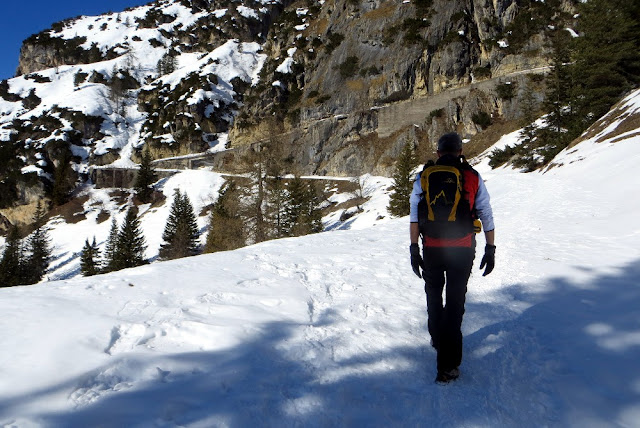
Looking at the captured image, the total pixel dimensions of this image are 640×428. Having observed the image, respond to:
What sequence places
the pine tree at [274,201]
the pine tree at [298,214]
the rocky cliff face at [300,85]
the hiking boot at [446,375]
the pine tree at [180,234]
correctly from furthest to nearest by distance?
the rocky cliff face at [300,85] → the pine tree at [180,234] → the pine tree at [298,214] → the pine tree at [274,201] → the hiking boot at [446,375]

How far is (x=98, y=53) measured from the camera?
9900 centimetres

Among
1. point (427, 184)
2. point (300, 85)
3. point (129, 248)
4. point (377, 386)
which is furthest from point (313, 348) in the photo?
point (300, 85)

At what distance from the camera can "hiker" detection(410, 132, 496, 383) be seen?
8.35 feet

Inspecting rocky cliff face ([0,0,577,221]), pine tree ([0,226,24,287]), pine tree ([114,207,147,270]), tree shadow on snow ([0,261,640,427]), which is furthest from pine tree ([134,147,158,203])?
tree shadow on snow ([0,261,640,427])

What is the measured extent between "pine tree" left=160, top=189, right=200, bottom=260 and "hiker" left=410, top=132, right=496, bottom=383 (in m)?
30.3

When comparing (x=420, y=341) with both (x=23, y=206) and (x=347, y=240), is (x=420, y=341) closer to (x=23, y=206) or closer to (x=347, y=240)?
(x=347, y=240)

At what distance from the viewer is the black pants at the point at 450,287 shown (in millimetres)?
2590

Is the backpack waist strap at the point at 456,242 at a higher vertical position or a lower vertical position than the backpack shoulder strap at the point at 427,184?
lower

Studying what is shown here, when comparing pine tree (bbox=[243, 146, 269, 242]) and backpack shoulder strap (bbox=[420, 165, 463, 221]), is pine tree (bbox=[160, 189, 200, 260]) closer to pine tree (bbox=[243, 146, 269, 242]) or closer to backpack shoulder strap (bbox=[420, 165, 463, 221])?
pine tree (bbox=[243, 146, 269, 242])

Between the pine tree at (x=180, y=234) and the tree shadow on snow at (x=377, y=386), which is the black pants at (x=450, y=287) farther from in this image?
the pine tree at (x=180, y=234)

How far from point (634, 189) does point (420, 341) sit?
9699mm

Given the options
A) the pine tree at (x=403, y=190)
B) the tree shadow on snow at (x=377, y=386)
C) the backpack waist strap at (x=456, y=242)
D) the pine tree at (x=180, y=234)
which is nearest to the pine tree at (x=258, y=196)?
the pine tree at (x=403, y=190)

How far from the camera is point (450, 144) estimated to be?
2.65 meters

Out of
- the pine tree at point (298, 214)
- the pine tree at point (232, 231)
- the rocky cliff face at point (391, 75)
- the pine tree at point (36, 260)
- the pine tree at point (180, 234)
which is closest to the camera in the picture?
the pine tree at point (232, 231)
